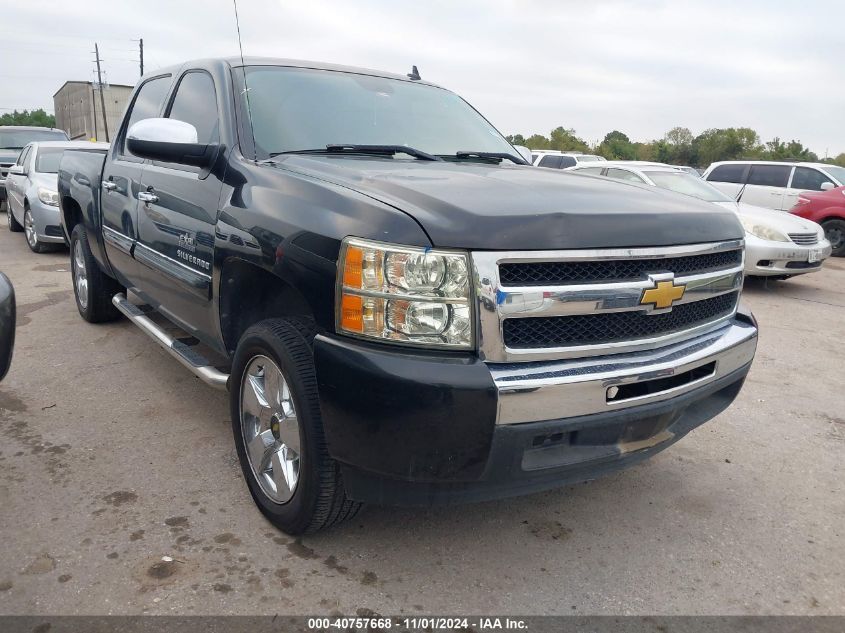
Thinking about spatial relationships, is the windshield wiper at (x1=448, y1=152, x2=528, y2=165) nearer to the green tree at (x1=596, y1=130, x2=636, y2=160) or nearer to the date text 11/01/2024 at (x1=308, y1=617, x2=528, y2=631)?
the date text 11/01/2024 at (x1=308, y1=617, x2=528, y2=631)

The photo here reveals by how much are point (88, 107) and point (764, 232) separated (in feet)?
189

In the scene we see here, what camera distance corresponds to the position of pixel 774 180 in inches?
511

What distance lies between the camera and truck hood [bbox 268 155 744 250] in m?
2.13

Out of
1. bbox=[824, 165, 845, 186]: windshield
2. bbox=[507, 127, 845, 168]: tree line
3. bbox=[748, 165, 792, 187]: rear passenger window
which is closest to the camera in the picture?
bbox=[824, 165, 845, 186]: windshield

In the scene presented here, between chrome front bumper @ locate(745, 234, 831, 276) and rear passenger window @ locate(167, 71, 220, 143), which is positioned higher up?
rear passenger window @ locate(167, 71, 220, 143)

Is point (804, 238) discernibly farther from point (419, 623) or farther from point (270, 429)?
point (419, 623)

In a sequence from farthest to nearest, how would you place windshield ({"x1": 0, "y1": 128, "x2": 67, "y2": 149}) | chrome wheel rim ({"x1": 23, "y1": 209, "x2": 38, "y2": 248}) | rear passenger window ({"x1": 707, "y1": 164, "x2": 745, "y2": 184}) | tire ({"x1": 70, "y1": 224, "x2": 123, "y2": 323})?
windshield ({"x1": 0, "y1": 128, "x2": 67, "y2": 149}), rear passenger window ({"x1": 707, "y1": 164, "x2": 745, "y2": 184}), chrome wheel rim ({"x1": 23, "y1": 209, "x2": 38, "y2": 248}), tire ({"x1": 70, "y1": 224, "x2": 123, "y2": 323})

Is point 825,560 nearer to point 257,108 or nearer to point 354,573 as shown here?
point 354,573

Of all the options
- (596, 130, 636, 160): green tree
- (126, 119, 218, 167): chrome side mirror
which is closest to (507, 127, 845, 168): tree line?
(596, 130, 636, 160): green tree

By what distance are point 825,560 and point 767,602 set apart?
443 mm

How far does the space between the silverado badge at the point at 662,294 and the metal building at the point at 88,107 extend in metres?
47.5

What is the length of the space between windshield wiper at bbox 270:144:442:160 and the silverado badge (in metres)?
1.30

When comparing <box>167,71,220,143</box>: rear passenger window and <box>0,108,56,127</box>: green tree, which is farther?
<box>0,108,56,127</box>: green tree

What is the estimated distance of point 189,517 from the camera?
2.79 metres
